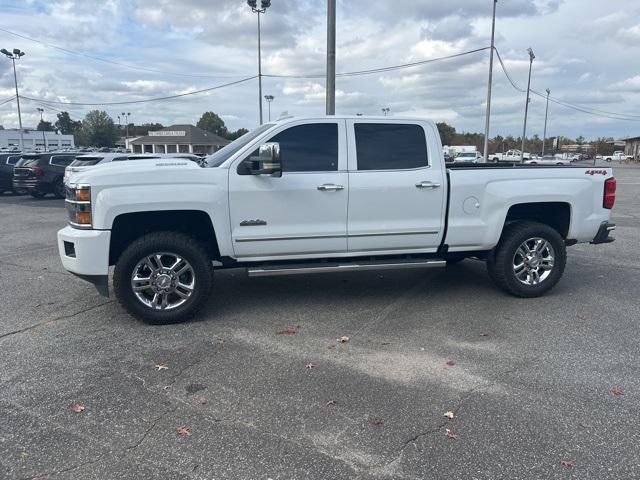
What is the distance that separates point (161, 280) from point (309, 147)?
6.60ft

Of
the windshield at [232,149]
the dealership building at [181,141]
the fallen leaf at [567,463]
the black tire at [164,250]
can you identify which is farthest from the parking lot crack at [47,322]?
the dealership building at [181,141]

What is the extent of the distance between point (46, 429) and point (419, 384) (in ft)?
8.40

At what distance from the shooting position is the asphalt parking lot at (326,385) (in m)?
2.94

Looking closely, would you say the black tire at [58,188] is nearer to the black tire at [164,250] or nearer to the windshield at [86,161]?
the windshield at [86,161]

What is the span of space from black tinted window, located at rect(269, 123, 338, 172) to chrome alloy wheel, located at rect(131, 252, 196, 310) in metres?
1.44

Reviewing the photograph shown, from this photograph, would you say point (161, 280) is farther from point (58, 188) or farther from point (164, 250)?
point (58, 188)

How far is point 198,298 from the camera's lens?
5.10m

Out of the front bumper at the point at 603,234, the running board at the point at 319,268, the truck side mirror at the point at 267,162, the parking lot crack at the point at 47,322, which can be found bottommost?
the parking lot crack at the point at 47,322

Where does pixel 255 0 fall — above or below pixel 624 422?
above

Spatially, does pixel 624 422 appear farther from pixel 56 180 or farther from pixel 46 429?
pixel 56 180

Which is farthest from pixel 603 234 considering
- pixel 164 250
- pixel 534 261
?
pixel 164 250

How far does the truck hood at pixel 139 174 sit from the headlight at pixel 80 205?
0.22ft

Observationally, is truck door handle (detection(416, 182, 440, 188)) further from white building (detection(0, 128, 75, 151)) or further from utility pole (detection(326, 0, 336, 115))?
white building (detection(0, 128, 75, 151))

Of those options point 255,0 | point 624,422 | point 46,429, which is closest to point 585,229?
point 624,422
